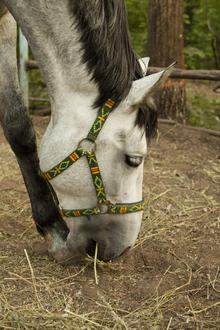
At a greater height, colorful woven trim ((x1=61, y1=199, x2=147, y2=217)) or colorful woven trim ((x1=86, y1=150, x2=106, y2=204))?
colorful woven trim ((x1=86, y1=150, x2=106, y2=204))

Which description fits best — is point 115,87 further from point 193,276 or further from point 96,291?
point 193,276

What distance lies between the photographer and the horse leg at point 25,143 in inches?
87.3

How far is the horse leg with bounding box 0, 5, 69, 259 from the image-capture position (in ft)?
7.27

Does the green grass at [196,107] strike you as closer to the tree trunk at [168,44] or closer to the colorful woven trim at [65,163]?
the tree trunk at [168,44]

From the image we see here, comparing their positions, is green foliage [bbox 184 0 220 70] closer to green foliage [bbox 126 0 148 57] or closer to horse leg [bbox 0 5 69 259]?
green foliage [bbox 126 0 148 57]

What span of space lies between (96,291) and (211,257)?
34.8 inches

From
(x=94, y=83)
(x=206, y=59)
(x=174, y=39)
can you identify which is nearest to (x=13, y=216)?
(x=94, y=83)

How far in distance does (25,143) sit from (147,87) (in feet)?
3.36

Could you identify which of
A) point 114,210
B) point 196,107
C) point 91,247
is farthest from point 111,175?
point 196,107

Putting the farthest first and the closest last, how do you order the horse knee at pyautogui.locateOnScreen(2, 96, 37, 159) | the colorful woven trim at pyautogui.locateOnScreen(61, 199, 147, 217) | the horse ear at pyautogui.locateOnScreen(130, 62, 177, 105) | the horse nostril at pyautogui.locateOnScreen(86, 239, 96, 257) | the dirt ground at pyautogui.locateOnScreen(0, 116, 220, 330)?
1. the horse knee at pyautogui.locateOnScreen(2, 96, 37, 159)
2. the horse nostril at pyautogui.locateOnScreen(86, 239, 96, 257)
3. the colorful woven trim at pyautogui.locateOnScreen(61, 199, 147, 217)
4. the dirt ground at pyautogui.locateOnScreen(0, 116, 220, 330)
5. the horse ear at pyautogui.locateOnScreen(130, 62, 177, 105)

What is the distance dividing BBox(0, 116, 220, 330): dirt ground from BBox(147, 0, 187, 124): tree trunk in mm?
1994

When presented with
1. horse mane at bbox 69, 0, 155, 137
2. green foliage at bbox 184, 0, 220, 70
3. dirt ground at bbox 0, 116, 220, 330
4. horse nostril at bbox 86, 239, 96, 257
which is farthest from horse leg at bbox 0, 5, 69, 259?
green foliage at bbox 184, 0, 220, 70

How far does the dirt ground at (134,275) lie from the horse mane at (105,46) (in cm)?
98

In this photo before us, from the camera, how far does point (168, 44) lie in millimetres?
4848
